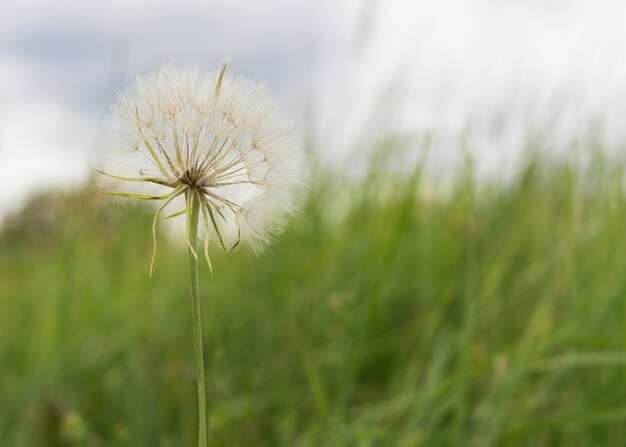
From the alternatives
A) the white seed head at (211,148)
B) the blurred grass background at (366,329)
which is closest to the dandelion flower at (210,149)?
the white seed head at (211,148)

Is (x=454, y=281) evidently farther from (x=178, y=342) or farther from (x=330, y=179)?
(x=178, y=342)

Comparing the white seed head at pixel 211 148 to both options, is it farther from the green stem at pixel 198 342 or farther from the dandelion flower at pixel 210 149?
the green stem at pixel 198 342

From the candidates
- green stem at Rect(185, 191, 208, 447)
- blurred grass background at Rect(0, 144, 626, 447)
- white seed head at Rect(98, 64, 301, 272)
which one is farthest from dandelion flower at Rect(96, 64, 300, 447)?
blurred grass background at Rect(0, 144, 626, 447)

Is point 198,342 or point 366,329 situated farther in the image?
point 366,329

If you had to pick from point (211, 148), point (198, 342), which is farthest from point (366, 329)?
point (198, 342)

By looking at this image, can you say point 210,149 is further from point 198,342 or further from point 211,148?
point 198,342

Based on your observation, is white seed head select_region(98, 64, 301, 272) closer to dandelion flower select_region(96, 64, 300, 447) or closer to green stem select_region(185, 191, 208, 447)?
dandelion flower select_region(96, 64, 300, 447)

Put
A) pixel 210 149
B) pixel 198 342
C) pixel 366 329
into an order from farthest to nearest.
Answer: pixel 366 329, pixel 210 149, pixel 198 342

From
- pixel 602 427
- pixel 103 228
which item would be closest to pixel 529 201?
pixel 602 427
